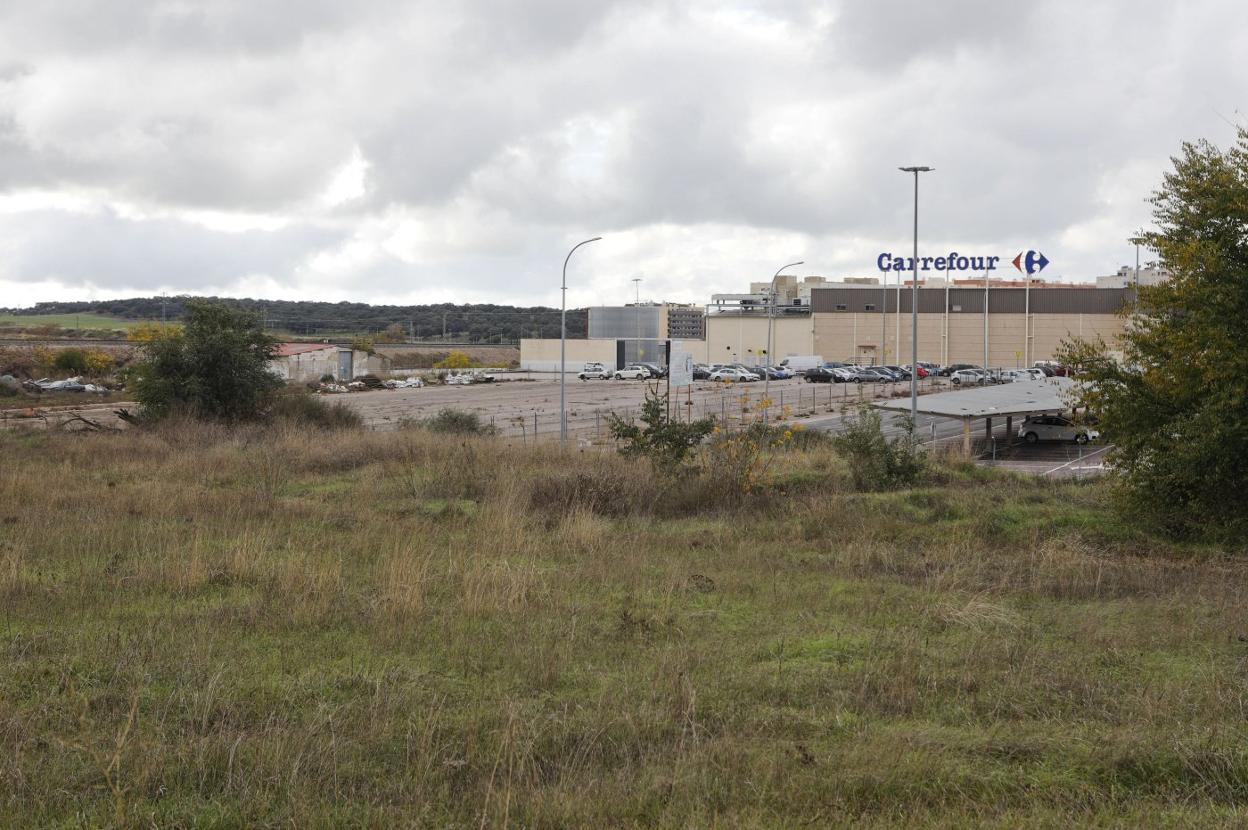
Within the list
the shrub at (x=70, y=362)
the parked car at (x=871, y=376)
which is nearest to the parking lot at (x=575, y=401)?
the parked car at (x=871, y=376)

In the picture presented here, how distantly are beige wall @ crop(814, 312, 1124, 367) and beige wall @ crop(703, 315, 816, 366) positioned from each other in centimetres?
292

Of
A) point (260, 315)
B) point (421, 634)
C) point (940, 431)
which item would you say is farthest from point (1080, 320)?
point (421, 634)

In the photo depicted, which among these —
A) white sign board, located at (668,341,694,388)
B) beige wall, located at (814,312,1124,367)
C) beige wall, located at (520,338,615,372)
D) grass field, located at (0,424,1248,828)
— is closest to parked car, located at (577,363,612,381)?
beige wall, located at (520,338,615,372)

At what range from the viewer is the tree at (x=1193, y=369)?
16.7 meters

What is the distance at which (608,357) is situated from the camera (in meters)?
137

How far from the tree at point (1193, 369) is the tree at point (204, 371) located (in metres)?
28.4

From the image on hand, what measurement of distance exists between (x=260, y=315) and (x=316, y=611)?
32.1 m

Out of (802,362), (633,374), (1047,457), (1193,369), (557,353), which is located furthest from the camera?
(557,353)

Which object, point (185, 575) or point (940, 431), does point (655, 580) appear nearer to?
point (185, 575)

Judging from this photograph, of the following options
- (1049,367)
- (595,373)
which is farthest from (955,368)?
(595,373)

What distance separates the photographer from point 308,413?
3950cm

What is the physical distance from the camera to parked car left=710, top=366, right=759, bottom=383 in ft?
324

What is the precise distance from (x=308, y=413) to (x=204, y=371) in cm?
442

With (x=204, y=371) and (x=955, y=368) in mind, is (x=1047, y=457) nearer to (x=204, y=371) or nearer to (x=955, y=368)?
(x=204, y=371)
